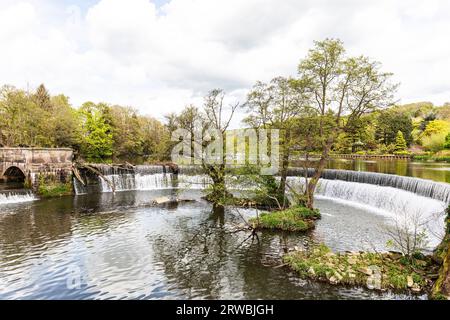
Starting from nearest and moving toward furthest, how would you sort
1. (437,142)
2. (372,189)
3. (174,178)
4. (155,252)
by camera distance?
1. (155,252)
2. (372,189)
3. (174,178)
4. (437,142)

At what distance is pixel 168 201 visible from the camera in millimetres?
22844

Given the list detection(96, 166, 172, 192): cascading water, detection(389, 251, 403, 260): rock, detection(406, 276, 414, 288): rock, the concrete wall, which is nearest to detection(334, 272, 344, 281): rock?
detection(406, 276, 414, 288): rock

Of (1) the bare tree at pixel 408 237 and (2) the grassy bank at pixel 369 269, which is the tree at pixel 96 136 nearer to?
(2) the grassy bank at pixel 369 269

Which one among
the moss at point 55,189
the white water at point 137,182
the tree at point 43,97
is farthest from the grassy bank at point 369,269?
the tree at point 43,97

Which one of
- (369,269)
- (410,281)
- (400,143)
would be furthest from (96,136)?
(400,143)

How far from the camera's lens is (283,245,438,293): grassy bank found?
9.02 meters

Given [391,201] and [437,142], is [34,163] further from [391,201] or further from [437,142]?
[437,142]

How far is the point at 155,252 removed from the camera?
12273 mm

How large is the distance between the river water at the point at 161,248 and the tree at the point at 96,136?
2277 centimetres

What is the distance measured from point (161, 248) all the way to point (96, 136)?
3642 cm
